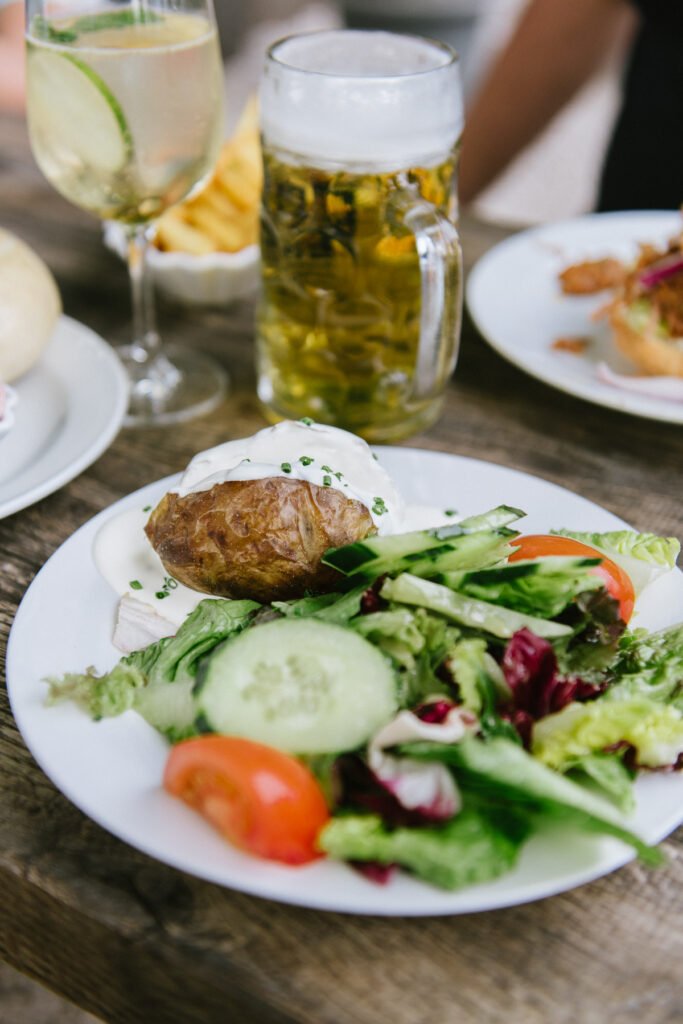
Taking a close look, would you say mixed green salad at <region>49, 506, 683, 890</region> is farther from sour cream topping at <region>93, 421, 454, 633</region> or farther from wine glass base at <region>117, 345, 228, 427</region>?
wine glass base at <region>117, 345, 228, 427</region>

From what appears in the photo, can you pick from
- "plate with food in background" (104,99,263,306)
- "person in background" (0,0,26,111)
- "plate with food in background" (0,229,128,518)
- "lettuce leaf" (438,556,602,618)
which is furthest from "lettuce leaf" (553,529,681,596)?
"person in background" (0,0,26,111)

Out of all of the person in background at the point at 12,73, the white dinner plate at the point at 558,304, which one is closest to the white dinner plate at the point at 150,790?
the white dinner plate at the point at 558,304

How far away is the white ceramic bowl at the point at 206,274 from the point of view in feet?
6.05

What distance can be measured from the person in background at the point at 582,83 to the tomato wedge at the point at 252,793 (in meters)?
2.55

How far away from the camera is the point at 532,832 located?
83 cm

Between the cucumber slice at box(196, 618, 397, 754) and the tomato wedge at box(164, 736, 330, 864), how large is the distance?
27mm

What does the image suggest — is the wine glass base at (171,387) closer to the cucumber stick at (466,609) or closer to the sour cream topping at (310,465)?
the sour cream topping at (310,465)

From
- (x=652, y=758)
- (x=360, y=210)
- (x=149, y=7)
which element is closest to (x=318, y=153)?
(x=360, y=210)

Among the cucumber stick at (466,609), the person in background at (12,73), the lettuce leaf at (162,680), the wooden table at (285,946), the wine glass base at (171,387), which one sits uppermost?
the cucumber stick at (466,609)

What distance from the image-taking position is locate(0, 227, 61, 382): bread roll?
152 cm

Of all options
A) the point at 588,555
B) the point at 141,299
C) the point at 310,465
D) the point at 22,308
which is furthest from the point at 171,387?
the point at 588,555

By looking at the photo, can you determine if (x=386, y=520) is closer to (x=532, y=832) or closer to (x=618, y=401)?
(x=532, y=832)

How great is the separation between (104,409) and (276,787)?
2.81 ft

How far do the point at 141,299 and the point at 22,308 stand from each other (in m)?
0.23
